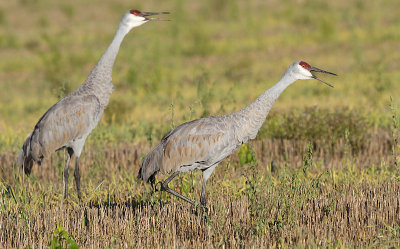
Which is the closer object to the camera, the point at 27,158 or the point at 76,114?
the point at 76,114

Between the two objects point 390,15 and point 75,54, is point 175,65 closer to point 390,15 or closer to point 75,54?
point 75,54

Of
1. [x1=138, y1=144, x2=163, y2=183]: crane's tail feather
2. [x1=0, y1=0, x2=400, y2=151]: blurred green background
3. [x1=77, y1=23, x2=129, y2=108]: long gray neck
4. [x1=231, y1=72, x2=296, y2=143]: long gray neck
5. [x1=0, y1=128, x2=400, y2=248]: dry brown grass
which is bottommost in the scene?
[x1=0, y1=128, x2=400, y2=248]: dry brown grass

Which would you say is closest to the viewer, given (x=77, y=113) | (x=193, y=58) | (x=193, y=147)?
(x=193, y=147)

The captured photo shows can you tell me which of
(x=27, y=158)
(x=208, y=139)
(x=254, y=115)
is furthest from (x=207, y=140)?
(x=27, y=158)

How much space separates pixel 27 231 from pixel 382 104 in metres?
7.90

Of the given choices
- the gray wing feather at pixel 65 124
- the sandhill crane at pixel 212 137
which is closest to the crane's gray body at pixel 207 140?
the sandhill crane at pixel 212 137

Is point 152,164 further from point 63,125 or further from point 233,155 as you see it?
point 233,155

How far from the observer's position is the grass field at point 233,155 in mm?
4607

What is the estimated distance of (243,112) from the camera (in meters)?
5.32

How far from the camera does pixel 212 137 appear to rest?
5.31 metres

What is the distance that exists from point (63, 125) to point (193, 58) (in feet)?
44.0

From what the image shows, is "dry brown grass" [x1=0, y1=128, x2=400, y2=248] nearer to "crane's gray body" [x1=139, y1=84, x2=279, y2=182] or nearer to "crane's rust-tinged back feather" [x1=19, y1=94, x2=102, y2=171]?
"crane's gray body" [x1=139, y1=84, x2=279, y2=182]

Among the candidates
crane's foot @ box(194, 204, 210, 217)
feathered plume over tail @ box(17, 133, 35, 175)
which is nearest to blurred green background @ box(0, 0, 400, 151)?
feathered plume over tail @ box(17, 133, 35, 175)

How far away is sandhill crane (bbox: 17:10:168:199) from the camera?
20.4 feet
